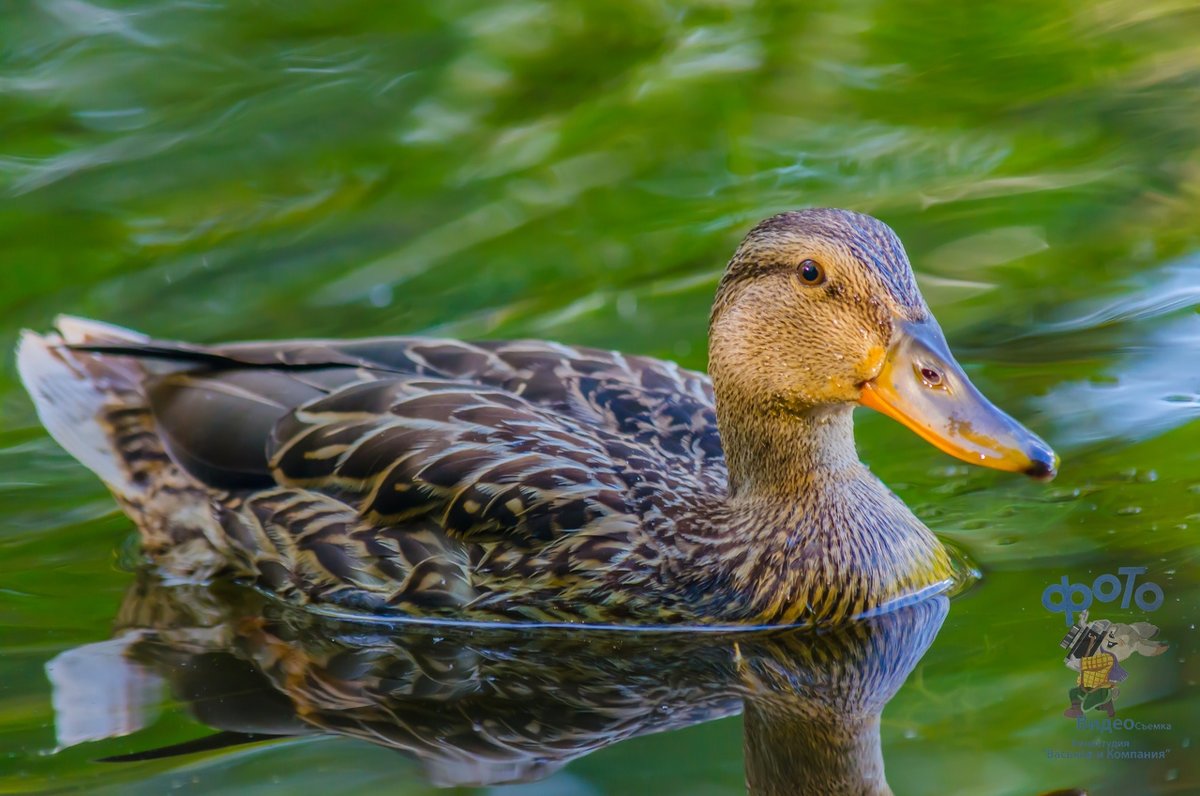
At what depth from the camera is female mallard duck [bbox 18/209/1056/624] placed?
610 centimetres

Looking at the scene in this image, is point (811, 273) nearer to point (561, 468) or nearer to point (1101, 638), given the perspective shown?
point (561, 468)

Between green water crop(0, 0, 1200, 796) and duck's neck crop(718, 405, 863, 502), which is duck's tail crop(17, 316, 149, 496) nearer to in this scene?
green water crop(0, 0, 1200, 796)

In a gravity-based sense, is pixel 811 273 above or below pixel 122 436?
above

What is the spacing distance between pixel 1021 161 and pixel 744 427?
410cm

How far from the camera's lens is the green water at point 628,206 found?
6750 millimetres

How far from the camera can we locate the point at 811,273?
617 centimetres

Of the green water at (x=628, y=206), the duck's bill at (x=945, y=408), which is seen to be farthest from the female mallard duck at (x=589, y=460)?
the green water at (x=628, y=206)

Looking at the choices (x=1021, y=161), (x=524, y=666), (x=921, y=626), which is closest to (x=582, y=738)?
(x=524, y=666)

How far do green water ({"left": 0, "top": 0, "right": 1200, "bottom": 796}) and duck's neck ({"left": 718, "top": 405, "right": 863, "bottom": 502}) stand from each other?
2.38ft

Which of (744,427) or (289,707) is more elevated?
(744,427)

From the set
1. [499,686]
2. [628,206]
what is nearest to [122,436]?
[499,686]

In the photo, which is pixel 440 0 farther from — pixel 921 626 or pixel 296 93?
pixel 921 626

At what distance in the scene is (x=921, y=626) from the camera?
20.4ft

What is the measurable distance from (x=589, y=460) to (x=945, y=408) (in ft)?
4.66
